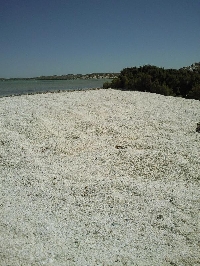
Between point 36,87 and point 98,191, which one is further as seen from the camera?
point 36,87

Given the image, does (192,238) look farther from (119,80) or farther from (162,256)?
(119,80)

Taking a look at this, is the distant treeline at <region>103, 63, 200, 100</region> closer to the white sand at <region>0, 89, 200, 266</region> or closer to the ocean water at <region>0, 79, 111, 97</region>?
the ocean water at <region>0, 79, 111, 97</region>

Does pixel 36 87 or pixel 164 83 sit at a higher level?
pixel 36 87

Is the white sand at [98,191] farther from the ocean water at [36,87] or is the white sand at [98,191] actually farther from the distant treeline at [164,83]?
the ocean water at [36,87]

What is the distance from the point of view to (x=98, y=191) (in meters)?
3.93

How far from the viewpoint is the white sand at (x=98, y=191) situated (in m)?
2.77

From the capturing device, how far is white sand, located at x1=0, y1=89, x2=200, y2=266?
2.77 m

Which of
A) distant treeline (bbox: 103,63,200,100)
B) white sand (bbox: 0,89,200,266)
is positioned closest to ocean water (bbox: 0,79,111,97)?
distant treeline (bbox: 103,63,200,100)

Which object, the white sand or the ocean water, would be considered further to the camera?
the ocean water

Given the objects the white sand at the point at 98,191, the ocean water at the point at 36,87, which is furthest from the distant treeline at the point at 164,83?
the white sand at the point at 98,191

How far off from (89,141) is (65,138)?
64cm

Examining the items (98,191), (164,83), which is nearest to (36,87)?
(164,83)

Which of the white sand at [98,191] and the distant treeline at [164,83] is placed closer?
the white sand at [98,191]

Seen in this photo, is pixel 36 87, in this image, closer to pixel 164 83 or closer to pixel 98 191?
pixel 164 83
